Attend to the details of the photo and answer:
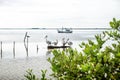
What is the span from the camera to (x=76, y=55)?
3.33 m

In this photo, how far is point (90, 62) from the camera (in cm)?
321

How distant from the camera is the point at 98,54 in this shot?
3.16 meters

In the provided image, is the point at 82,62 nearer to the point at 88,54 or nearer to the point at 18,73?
the point at 88,54

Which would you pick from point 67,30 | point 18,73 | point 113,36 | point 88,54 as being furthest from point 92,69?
point 67,30

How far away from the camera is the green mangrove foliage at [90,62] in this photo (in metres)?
3.13

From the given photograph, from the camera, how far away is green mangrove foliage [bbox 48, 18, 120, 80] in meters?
3.13

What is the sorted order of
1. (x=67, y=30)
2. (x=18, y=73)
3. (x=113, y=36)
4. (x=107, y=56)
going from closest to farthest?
1. (x=107, y=56)
2. (x=113, y=36)
3. (x=18, y=73)
4. (x=67, y=30)

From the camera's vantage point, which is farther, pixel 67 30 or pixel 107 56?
pixel 67 30

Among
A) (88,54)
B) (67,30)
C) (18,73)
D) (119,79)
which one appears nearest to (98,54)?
(88,54)

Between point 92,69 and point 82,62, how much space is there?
0.88 feet

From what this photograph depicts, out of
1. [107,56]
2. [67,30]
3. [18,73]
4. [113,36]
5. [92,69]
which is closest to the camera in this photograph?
[92,69]

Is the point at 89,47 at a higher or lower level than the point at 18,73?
higher
